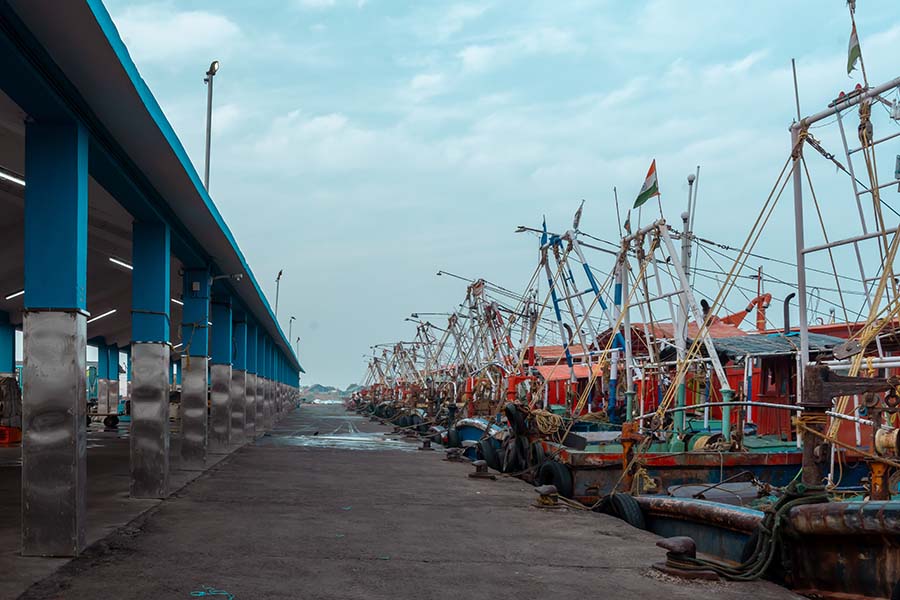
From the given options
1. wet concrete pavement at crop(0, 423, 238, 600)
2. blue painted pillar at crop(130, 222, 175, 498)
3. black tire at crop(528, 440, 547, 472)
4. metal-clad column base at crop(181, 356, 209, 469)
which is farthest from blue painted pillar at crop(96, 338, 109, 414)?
blue painted pillar at crop(130, 222, 175, 498)

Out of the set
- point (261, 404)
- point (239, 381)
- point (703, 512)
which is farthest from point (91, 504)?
point (261, 404)

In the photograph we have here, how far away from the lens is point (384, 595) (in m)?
6.11

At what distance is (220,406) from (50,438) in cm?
1230

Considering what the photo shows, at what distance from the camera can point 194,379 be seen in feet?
50.6

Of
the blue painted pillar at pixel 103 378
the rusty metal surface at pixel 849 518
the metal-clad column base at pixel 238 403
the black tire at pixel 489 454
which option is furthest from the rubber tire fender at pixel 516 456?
the blue painted pillar at pixel 103 378

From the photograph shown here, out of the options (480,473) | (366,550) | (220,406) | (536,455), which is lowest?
(480,473)

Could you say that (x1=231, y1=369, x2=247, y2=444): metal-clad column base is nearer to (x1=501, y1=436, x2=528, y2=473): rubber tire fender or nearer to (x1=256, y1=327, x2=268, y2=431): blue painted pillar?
(x1=256, y1=327, x2=268, y2=431): blue painted pillar

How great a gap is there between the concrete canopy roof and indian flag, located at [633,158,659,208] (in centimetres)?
787

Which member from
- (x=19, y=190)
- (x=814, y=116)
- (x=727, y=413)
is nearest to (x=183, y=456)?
(x=19, y=190)

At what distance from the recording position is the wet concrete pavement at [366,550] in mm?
6297

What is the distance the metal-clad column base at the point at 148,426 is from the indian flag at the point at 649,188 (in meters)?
9.55

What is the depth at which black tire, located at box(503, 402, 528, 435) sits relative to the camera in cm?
1630

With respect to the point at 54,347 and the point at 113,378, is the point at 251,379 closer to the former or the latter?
the point at 113,378

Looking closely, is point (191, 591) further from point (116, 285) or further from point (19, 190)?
point (116, 285)
